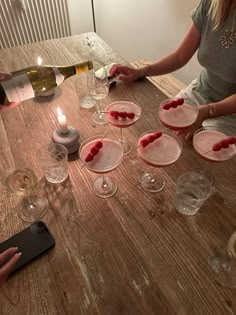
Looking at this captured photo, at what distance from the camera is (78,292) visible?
659 mm

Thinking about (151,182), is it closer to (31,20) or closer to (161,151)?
(161,151)

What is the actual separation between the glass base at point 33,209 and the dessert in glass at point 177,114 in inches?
19.2

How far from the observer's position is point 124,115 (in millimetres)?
920

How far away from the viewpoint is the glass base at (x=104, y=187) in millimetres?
853

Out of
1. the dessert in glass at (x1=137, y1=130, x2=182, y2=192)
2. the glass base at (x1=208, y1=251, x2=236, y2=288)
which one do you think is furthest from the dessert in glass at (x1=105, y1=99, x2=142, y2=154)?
the glass base at (x1=208, y1=251, x2=236, y2=288)

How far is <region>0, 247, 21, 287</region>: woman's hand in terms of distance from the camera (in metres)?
0.64

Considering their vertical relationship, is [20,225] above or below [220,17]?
below

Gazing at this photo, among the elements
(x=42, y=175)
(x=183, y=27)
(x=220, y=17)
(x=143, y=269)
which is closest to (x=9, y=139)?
(x=42, y=175)

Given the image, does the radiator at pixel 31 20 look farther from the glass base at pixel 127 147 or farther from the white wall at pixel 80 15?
the glass base at pixel 127 147

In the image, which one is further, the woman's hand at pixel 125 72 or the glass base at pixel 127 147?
the woman's hand at pixel 125 72

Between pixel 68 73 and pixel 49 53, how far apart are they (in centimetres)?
34

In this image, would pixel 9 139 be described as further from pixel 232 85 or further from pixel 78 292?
pixel 232 85

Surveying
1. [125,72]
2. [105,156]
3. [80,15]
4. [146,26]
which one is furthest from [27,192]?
[80,15]

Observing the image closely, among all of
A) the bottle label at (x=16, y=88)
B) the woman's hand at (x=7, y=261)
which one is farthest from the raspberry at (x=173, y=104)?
the woman's hand at (x=7, y=261)
